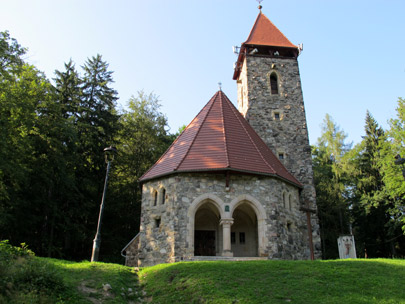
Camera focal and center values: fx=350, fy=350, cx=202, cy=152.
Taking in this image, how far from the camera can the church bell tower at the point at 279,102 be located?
1855 cm

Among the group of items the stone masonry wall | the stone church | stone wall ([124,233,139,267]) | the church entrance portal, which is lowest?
stone wall ([124,233,139,267])

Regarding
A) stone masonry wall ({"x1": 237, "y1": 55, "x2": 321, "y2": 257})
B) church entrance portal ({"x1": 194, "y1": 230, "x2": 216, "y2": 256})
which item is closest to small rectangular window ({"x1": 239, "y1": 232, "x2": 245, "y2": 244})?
church entrance portal ({"x1": 194, "y1": 230, "x2": 216, "y2": 256})

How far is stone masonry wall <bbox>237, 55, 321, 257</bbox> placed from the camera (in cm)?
1873

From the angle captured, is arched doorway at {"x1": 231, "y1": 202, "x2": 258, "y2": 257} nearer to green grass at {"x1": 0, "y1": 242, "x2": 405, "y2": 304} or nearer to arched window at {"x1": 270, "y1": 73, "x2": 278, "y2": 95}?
green grass at {"x1": 0, "y1": 242, "x2": 405, "y2": 304}

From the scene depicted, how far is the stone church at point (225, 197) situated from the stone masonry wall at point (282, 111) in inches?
2.4

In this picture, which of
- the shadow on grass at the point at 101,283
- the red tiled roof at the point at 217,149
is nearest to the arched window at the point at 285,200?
the red tiled roof at the point at 217,149

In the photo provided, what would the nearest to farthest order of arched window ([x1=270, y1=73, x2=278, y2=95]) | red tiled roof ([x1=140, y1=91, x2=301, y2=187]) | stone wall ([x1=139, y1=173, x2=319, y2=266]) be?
1. stone wall ([x1=139, y1=173, x2=319, y2=266])
2. red tiled roof ([x1=140, y1=91, x2=301, y2=187])
3. arched window ([x1=270, y1=73, x2=278, y2=95])

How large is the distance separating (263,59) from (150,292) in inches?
656

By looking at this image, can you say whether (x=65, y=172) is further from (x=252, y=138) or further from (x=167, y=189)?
(x=252, y=138)

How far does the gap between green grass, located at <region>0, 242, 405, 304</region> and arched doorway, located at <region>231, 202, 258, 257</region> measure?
493 centimetres

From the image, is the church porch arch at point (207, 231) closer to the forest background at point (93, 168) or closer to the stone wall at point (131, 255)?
the stone wall at point (131, 255)

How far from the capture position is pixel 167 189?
1376 centimetres

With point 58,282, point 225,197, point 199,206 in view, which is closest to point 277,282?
point 58,282

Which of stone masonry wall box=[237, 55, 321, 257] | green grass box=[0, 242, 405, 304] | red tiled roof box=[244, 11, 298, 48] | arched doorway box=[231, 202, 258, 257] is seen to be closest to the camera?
green grass box=[0, 242, 405, 304]
